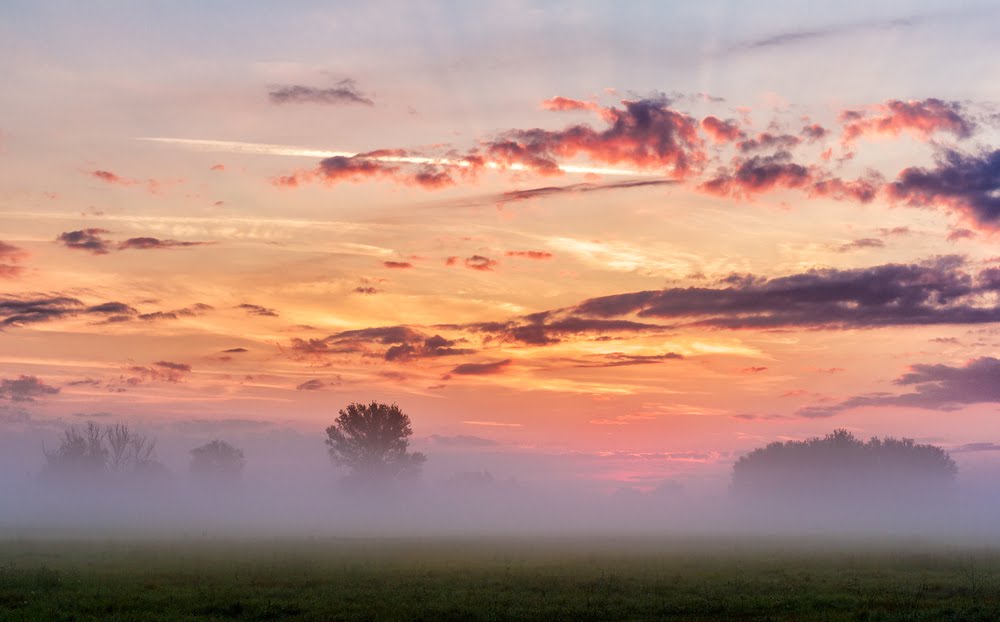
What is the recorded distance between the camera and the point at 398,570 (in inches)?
2290

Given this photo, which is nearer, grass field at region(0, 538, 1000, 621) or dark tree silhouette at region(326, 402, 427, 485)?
grass field at region(0, 538, 1000, 621)

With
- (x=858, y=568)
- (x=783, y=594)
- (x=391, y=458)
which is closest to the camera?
(x=783, y=594)

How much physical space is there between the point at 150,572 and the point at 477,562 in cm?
2477

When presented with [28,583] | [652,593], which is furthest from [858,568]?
Answer: [28,583]

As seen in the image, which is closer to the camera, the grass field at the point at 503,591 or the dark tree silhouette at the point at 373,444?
the grass field at the point at 503,591

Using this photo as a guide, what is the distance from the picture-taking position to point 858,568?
5878 cm

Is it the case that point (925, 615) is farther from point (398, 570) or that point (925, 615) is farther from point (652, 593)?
point (398, 570)

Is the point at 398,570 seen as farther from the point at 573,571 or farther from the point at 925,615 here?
the point at 925,615

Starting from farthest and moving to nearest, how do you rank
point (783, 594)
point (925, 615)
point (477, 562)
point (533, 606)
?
point (477, 562)
point (783, 594)
point (533, 606)
point (925, 615)

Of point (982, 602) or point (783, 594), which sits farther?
point (783, 594)

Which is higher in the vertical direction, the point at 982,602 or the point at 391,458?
the point at 391,458

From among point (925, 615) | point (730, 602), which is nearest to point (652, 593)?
point (730, 602)

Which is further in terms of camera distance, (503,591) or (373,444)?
(373,444)

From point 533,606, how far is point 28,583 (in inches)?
953
